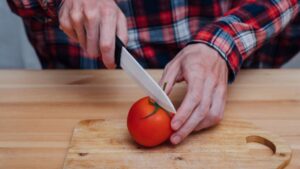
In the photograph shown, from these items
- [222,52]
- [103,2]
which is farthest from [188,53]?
[103,2]

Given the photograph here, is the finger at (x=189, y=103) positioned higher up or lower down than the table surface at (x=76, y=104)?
higher up

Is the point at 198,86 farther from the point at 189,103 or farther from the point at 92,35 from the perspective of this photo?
the point at 92,35

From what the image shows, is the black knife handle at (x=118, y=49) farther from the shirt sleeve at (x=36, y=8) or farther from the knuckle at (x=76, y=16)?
the shirt sleeve at (x=36, y=8)

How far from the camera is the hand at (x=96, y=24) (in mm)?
905

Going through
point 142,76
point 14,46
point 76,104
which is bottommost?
point 14,46

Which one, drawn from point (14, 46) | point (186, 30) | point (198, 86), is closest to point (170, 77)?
point (198, 86)

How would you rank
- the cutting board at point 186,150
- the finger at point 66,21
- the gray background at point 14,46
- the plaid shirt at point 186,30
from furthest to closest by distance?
the gray background at point 14,46 < the plaid shirt at point 186,30 < the finger at point 66,21 < the cutting board at point 186,150

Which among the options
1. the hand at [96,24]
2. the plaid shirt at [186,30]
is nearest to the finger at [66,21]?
the hand at [96,24]

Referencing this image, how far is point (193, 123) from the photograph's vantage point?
34.9 inches

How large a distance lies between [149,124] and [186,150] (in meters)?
0.08

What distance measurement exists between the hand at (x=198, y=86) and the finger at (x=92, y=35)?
0.14 meters

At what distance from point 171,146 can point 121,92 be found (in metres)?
0.24

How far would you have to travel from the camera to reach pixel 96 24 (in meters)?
0.91

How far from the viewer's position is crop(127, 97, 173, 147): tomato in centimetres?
84
